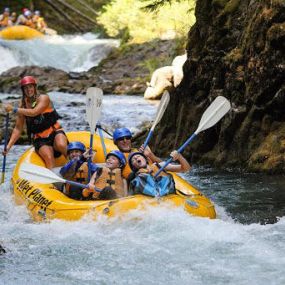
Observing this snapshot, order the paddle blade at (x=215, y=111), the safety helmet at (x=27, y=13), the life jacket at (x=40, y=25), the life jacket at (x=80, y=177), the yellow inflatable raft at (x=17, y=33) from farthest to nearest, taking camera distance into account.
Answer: the safety helmet at (x=27, y=13), the life jacket at (x=40, y=25), the yellow inflatable raft at (x=17, y=33), the paddle blade at (x=215, y=111), the life jacket at (x=80, y=177)

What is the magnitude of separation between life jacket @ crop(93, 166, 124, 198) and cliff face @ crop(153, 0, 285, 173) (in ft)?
7.95

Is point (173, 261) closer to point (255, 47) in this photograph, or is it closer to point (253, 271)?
point (253, 271)

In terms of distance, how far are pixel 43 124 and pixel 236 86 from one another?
265 centimetres

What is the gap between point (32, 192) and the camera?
6070 millimetres

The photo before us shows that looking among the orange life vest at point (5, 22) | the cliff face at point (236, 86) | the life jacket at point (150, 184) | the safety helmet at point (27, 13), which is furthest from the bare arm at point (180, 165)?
the safety helmet at point (27, 13)

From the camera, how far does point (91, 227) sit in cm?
515

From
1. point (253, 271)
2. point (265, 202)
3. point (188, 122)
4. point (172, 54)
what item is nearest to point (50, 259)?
point (253, 271)

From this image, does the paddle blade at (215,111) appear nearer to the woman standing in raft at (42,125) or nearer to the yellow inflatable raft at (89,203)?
the yellow inflatable raft at (89,203)

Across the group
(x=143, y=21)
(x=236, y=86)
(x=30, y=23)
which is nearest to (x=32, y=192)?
(x=236, y=86)

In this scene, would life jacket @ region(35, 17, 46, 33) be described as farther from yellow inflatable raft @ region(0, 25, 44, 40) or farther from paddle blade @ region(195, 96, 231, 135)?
paddle blade @ region(195, 96, 231, 135)

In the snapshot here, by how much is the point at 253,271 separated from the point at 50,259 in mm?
1479

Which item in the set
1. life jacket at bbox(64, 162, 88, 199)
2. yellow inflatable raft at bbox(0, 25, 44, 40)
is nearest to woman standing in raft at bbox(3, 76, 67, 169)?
life jacket at bbox(64, 162, 88, 199)

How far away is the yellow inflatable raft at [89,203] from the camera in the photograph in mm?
5180

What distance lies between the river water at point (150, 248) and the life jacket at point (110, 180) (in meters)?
0.52
